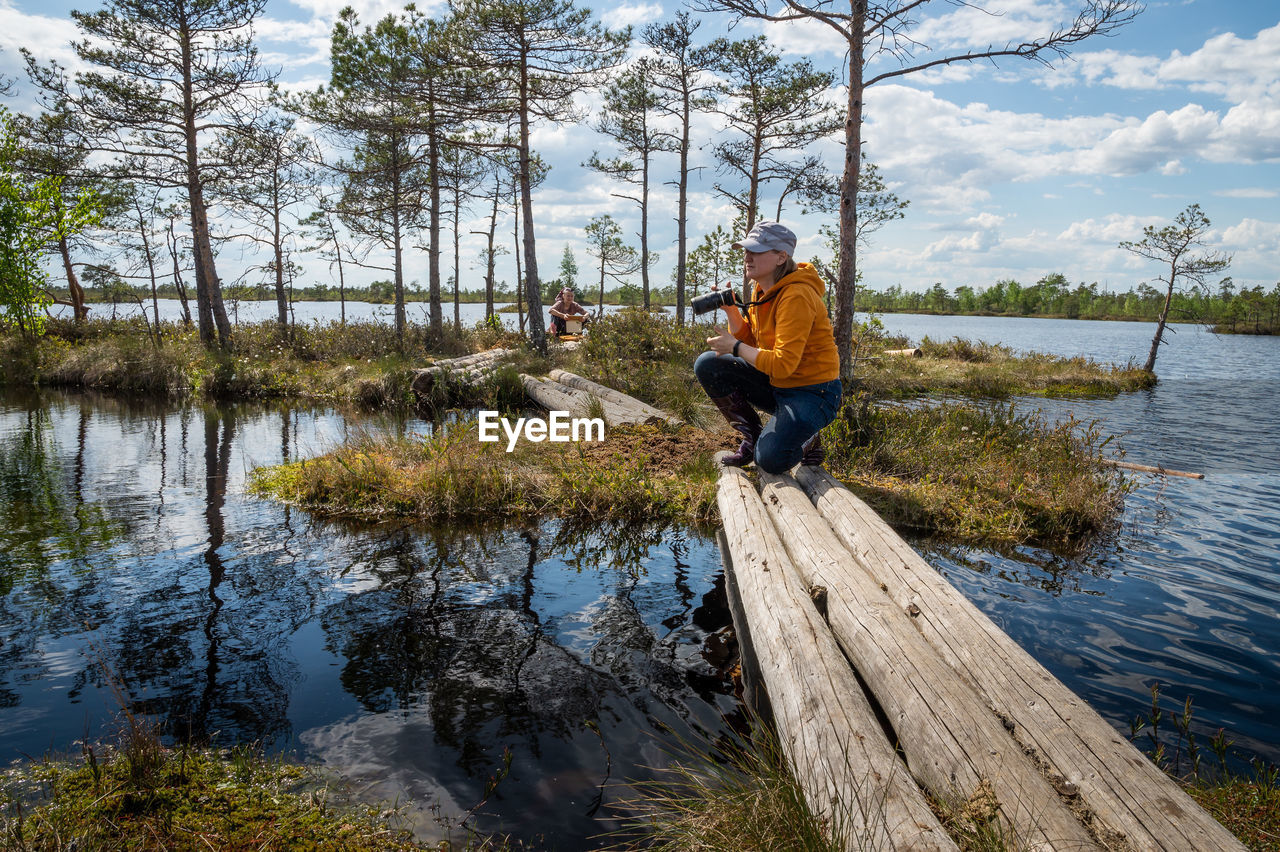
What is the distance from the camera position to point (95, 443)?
10.3 metres

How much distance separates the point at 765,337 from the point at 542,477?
330 cm

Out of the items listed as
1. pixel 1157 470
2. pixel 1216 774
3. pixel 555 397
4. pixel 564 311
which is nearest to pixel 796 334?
pixel 1216 774

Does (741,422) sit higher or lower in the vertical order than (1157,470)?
higher

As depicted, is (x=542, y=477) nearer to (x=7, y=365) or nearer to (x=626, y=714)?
(x=626, y=714)

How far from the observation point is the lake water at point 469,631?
330 centimetres

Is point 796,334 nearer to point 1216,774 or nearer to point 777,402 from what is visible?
point 777,402

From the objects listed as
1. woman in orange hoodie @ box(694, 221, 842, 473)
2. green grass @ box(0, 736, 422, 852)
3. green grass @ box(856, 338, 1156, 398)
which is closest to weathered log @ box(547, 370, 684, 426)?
woman in orange hoodie @ box(694, 221, 842, 473)

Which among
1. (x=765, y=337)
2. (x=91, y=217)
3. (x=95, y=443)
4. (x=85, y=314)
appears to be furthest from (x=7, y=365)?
(x=765, y=337)

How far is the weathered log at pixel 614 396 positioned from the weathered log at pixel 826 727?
5843 mm

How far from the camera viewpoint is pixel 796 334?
4820 mm

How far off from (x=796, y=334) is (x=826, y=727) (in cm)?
297

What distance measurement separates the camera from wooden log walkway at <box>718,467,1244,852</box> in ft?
6.36

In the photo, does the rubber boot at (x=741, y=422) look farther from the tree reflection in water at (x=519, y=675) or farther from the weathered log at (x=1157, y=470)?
the weathered log at (x=1157, y=470)

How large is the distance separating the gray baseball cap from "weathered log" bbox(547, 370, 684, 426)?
4.89 metres
